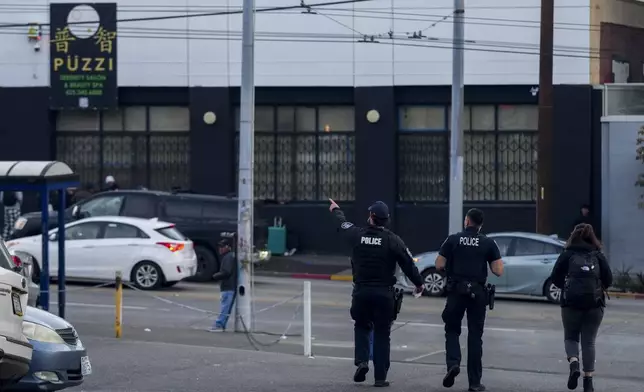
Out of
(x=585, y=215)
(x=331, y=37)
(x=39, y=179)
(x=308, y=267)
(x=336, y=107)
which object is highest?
(x=331, y=37)

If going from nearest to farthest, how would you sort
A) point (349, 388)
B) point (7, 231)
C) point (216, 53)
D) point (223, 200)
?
point (349, 388), point (223, 200), point (7, 231), point (216, 53)

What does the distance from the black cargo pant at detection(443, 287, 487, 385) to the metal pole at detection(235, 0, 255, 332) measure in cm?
615

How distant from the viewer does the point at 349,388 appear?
36.9 ft

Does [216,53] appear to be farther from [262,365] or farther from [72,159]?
[262,365]

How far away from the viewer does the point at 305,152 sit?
31281 mm

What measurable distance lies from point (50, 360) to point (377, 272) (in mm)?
3180

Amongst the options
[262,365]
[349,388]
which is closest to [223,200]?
[262,365]

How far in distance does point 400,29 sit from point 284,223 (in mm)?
6166

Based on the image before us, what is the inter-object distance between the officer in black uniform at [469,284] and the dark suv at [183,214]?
13.7 metres

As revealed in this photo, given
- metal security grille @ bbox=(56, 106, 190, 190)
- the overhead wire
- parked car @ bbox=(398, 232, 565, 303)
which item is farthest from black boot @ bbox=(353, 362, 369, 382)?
metal security grille @ bbox=(56, 106, 190, 190)

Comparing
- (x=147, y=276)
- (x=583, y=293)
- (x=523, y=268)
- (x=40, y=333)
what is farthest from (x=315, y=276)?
(x=40, y=333)

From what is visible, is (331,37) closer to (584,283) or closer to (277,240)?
(277,240)

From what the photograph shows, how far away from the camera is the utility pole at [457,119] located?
74.5 ft

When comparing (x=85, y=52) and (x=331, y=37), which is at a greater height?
(x=331, y=37)
